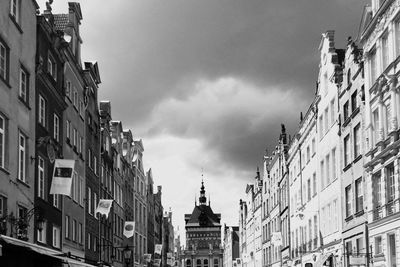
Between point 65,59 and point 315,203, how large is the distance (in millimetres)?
20532

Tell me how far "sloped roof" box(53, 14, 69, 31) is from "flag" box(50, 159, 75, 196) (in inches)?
655

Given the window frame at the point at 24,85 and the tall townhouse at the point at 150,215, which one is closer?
the window frame at the point at 24,85

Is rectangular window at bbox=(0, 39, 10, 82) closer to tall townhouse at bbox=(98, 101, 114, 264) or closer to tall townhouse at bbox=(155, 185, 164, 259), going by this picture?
tall townhouse at bbox=(98, 101, 114, 264)

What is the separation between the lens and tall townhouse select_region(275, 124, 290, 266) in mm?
66938

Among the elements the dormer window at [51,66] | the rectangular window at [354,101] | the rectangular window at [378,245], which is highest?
the dormer window at [51,66]

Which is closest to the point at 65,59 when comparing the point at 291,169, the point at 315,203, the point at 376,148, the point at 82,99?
the point at 82,99

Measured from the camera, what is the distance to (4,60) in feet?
89.2

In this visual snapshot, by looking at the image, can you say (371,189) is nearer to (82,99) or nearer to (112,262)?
(82,99)

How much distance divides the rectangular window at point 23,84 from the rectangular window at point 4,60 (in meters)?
2.06

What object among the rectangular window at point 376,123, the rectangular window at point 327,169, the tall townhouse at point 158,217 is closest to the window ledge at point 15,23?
the rectangular window at point 376,123

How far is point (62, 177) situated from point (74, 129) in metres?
14.9

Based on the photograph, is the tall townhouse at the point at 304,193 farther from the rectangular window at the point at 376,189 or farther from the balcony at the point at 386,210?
the balcony at the point at 386,210

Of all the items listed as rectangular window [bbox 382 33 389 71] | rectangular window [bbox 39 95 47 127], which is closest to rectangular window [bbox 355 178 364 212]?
rectangular window [bbox 382 33 389 71]

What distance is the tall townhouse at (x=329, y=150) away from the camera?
143 feet
